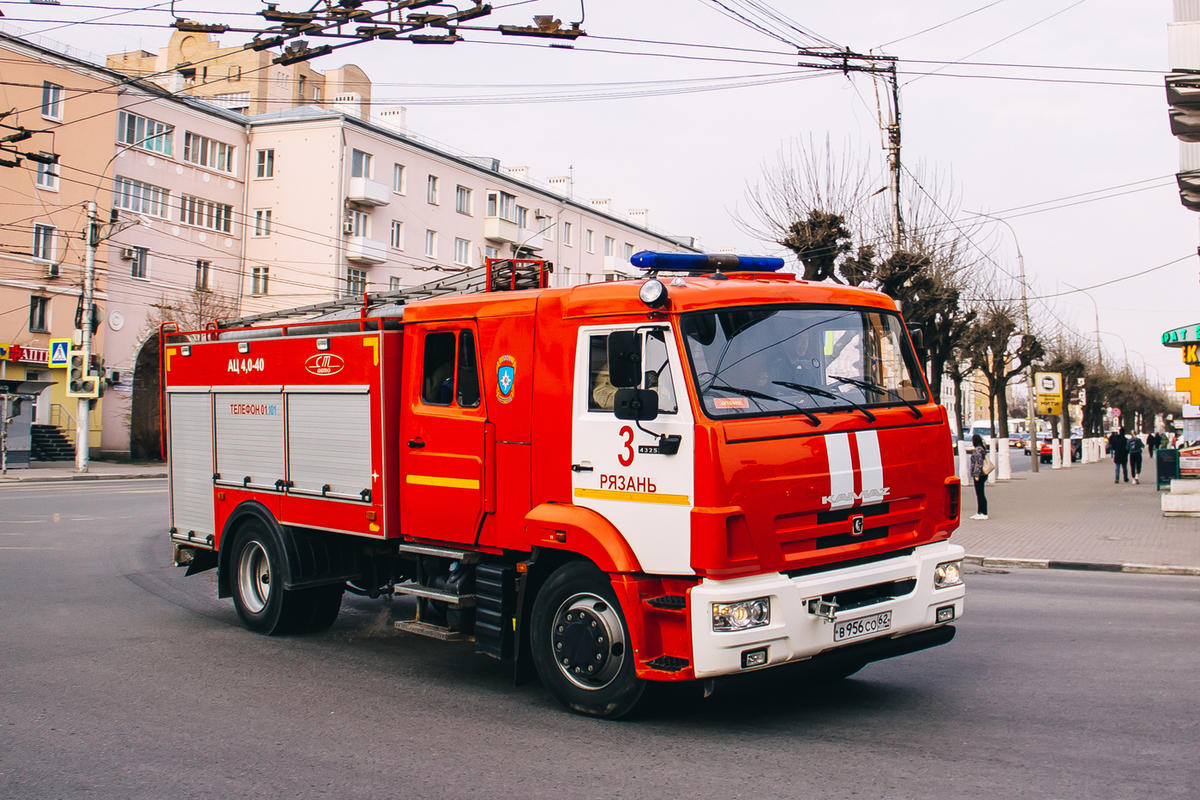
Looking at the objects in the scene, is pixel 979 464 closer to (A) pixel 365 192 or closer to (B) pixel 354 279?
(A) pixel 365 192

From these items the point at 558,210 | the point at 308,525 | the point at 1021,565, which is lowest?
the point at 1021,565

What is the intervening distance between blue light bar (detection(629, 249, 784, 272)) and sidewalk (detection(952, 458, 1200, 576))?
29.8 feet

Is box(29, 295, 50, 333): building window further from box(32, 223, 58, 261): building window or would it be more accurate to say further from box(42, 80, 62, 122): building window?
box(42, 80, 62, 122): building window

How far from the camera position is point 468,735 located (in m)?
5.82

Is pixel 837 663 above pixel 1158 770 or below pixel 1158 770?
above

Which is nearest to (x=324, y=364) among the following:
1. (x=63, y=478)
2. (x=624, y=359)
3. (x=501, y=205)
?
(x=624, y=359)

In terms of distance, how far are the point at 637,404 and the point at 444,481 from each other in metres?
2.01

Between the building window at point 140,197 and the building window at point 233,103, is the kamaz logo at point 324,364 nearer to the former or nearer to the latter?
the building window at point 140,197

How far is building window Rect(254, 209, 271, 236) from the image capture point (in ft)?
157

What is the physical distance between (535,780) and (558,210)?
198 ft

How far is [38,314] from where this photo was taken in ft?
128

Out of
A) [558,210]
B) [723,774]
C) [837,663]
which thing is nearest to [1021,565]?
[837,663]

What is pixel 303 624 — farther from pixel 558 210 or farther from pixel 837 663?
pixel 558 210

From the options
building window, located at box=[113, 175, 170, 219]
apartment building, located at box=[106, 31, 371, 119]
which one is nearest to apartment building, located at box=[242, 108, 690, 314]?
apartment building, located at box=[106, 31, 371, 119]
